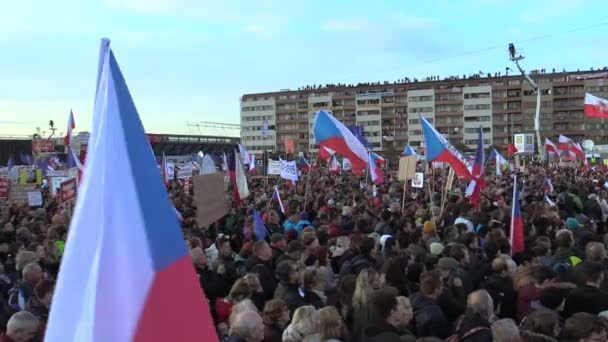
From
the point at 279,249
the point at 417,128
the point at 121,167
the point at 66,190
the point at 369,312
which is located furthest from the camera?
the point at 417,128

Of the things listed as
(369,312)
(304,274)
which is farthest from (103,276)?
(304,274)

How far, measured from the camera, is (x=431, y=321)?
4746mm

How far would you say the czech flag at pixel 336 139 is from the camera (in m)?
13.9

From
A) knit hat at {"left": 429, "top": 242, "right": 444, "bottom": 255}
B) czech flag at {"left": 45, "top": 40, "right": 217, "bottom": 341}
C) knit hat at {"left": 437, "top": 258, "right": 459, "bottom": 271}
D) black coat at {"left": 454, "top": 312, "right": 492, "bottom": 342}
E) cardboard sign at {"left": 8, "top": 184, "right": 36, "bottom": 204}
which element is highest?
czech flag at {"left": 45, "top": 40, "right": 217, "bottom": 341}

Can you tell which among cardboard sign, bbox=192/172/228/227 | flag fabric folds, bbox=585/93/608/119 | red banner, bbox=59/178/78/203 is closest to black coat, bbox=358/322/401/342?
cardboard sign, bbox=192/172/228/227

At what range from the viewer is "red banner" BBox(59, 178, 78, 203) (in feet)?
38.8

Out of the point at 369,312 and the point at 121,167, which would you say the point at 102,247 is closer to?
the point at 121,167

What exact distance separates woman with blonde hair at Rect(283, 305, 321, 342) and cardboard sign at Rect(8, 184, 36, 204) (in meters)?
13.6

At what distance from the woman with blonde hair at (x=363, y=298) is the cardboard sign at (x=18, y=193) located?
521 inches

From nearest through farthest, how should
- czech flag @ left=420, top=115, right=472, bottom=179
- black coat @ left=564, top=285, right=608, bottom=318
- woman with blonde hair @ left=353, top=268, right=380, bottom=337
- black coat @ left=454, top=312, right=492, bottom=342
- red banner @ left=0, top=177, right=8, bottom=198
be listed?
black coat @ left=454, top=312, right=492, bottom=342
woman with blonde hair @ left=353, top=268, right=380, bottom=337
black coat @ left=564, top=285, right=608, bottom=318
czech flag @ left=420, top=115, right=472, bottom=179
red banner @ left=0, top=177, right=8, bottom=198

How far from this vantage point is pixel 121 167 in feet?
7.73

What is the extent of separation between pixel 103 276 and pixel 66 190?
10512mm

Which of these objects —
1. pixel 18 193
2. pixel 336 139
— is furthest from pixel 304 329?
pixel 18 193

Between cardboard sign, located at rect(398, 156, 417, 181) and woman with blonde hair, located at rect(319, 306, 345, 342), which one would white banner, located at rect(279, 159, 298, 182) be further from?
woman with blonde hair, located at rect(319, 306, 345, 342)
